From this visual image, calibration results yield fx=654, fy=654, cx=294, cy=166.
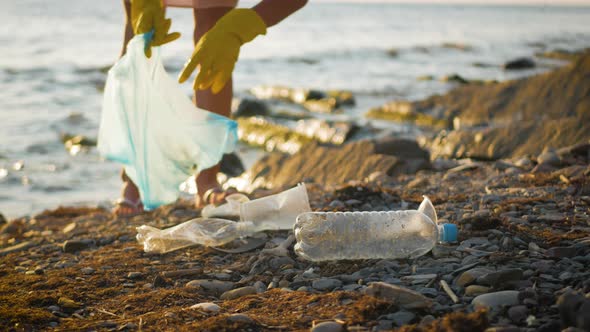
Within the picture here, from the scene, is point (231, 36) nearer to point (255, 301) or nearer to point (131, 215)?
point (255, 301)

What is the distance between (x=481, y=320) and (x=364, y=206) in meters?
1.53

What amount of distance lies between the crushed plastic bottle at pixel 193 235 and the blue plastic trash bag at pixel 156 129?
521 millimetres

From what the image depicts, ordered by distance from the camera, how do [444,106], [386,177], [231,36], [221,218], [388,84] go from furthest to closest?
[388,84] < [444,106] < [386,177] < [221,218] < [231,36]

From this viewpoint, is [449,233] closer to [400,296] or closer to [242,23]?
[400,296]

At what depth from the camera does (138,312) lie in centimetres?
229

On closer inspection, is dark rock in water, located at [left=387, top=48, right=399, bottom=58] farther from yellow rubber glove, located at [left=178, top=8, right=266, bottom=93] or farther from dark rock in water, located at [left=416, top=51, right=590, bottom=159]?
yellow rubber glove, located at [left=178, top=8, right=266, bottom=93]

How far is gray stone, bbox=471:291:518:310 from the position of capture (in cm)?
197

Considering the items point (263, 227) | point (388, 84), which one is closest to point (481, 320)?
point (263, 227)

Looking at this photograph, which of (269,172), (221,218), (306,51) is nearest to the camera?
(221,218)

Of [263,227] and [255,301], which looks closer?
[255,301]

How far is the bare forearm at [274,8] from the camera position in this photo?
10.2 ft

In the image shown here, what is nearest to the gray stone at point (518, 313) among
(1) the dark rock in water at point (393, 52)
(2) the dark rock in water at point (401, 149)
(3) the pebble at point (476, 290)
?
(3) the pebble at point (476, 290)

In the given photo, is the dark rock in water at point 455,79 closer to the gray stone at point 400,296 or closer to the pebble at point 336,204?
the pebble at point 336,204

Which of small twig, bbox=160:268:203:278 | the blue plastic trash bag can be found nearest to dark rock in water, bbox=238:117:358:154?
the blue plastic trash bag
